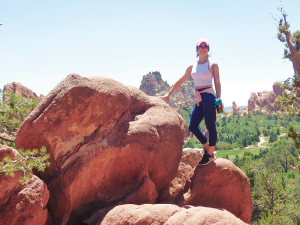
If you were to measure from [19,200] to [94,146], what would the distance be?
5.43 ft

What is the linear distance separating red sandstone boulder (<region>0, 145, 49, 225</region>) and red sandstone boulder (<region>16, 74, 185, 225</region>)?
0.67 meters

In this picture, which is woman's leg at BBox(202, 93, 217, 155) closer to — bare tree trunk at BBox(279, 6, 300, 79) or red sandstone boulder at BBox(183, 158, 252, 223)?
red sandstone boulder at BBox(183, 158, 252, 223)

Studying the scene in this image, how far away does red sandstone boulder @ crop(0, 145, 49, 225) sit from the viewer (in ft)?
14.6

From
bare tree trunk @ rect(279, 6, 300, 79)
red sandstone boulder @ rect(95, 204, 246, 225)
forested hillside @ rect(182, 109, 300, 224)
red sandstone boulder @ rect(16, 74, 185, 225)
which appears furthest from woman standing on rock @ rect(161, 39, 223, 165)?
bare tree trunk @ rect(279, 6, 300, 79)

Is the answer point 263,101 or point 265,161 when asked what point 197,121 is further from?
point 263,101

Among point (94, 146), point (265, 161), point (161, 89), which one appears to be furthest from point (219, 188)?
point (161, 89)

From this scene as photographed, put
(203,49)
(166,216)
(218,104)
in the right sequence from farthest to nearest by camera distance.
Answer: (203,49), (218,104), (166,216)

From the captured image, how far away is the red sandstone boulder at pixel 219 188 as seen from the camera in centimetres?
593

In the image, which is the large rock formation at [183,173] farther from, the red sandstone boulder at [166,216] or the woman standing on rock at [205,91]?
the red sandstone boulder at [166,216]

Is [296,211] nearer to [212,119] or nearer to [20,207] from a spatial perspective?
[212,119]

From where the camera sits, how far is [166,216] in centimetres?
453

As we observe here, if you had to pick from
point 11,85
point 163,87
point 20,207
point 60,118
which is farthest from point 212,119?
point 163,87

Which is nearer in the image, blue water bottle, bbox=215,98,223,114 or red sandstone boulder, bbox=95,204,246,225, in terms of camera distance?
red sandstone boulder, bbox=95,204,246,225

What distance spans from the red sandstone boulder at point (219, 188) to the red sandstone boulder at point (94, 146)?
77cm
